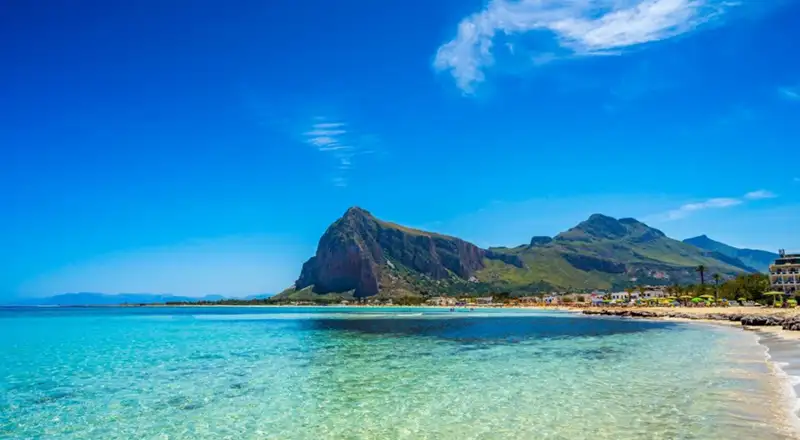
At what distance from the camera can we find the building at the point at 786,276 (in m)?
141

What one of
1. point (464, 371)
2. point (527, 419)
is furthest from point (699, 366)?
point (527, 419)

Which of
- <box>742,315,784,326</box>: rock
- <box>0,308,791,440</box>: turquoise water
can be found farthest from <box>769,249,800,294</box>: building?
<box>0,308,791,440</box>: turquoise water

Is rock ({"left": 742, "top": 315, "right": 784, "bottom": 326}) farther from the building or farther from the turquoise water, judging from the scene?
the building

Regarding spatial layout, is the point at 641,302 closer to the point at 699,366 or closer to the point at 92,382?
the point at 699,366

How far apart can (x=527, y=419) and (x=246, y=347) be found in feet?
103

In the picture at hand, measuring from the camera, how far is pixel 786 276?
476 ft

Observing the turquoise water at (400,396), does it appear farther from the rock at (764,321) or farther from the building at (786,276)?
the building at (786,276)

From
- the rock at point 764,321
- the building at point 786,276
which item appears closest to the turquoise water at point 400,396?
the rock at point 764,321

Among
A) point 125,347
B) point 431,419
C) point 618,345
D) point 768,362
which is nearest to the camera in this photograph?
point 431,419

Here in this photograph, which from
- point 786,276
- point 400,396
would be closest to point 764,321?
point 400,396

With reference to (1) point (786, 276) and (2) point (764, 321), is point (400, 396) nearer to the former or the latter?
(2) point (764, 321)

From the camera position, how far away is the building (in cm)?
14075

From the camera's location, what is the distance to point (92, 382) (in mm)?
24203

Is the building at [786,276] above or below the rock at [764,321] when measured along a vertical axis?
above
